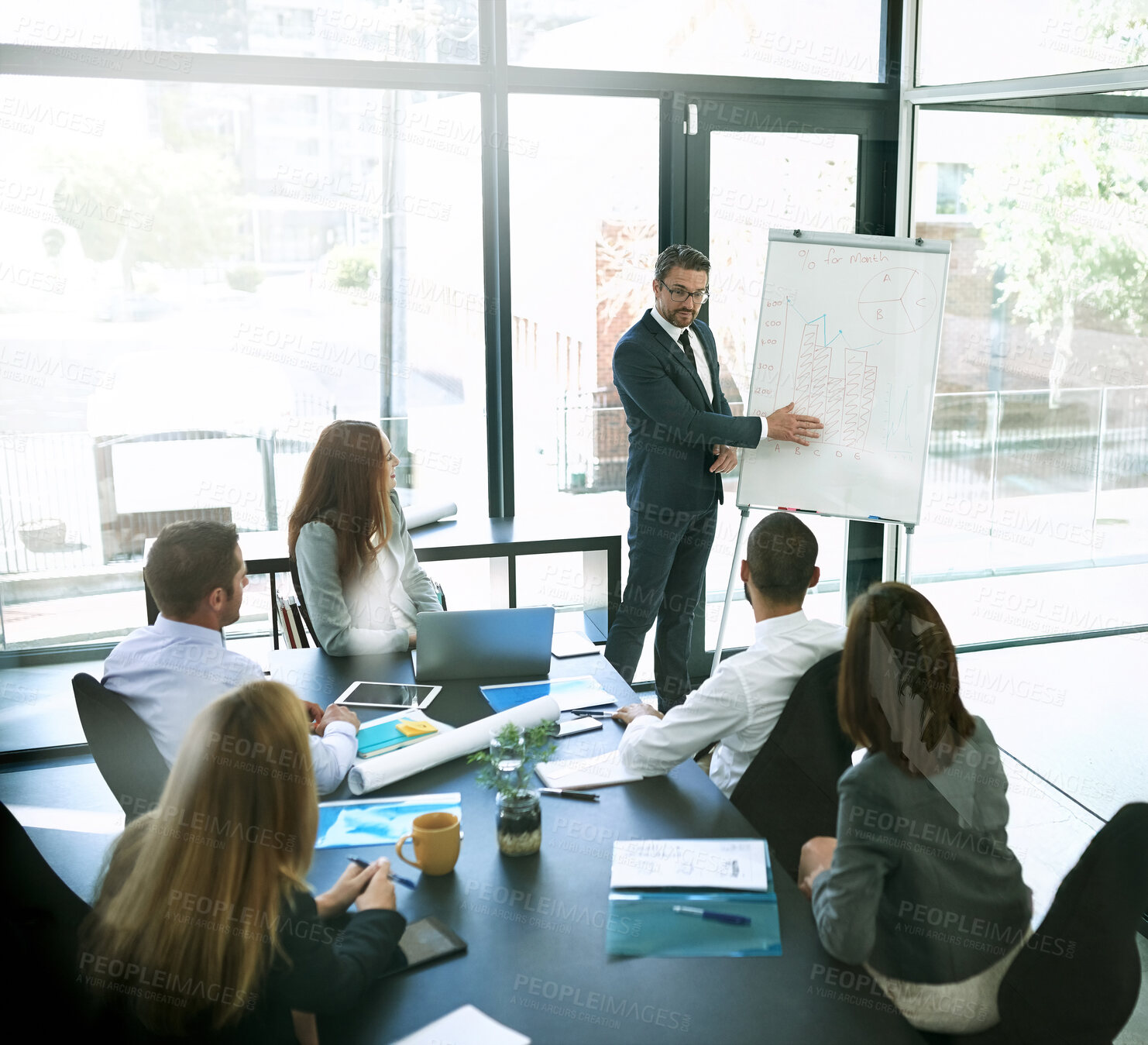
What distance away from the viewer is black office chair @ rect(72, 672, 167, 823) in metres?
1.93

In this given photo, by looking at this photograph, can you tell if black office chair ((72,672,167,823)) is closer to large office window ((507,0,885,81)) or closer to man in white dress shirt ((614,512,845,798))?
man in white dress shirt ((614,512,845,798))

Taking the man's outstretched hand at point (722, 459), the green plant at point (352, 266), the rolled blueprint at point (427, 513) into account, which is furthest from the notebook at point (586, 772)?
the green plant at point (352, 266)

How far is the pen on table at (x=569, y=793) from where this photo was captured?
1973 mm

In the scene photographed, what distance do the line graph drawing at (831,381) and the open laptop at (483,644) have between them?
1666 millimetres

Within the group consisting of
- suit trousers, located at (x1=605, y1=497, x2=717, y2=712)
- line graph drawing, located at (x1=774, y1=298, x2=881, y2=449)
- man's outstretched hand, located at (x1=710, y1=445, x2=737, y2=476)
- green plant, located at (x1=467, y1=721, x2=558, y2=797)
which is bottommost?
suit trousers, located at (x1=605, y1=497, x2=717, y2=712)

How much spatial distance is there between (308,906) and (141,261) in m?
3.08

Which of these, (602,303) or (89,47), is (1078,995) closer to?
(602,303)

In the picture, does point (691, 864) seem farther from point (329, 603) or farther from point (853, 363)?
point (853, 363)

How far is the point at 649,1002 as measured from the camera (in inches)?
56.3

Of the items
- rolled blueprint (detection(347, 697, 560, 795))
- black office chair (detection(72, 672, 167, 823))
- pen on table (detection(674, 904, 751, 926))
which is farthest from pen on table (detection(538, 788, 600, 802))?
black office chair (detection(72, 672, 167, 823))

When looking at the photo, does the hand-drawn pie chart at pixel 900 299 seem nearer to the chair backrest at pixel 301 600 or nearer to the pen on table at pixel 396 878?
the chair backrest at pixel 301 600

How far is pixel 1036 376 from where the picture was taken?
14.0 feet

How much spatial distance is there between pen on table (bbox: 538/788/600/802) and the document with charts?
0.18 meters

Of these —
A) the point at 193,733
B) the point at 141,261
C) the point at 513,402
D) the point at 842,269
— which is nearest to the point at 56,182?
the point at 141,261
